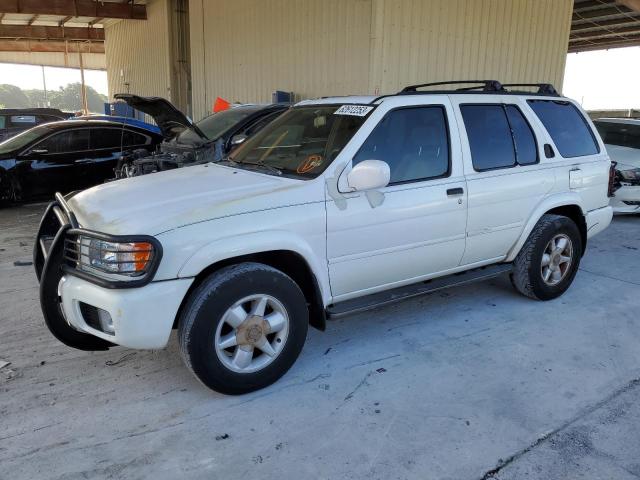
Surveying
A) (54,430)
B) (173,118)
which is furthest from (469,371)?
(173,118)

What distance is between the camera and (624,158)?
27.9ft

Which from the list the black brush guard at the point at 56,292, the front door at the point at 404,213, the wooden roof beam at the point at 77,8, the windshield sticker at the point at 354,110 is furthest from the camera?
the wooden roof beam at the point at 77,8

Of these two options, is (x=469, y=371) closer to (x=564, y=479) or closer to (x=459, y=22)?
(x=564, y=479)

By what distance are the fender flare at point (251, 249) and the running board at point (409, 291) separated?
231mm

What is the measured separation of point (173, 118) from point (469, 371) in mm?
5396

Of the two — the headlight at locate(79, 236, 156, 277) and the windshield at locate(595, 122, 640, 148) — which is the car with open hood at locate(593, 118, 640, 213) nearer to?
the windshield at locate(595, 122, 640, 148)

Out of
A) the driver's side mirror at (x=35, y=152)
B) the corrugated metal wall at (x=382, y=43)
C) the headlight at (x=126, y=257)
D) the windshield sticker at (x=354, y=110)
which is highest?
the corrugated metal wall at (x=382, y=43)

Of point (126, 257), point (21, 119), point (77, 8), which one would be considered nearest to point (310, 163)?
point (126, 257)

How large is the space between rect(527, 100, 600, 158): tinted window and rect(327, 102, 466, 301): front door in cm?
124

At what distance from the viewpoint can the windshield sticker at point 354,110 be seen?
3.62m

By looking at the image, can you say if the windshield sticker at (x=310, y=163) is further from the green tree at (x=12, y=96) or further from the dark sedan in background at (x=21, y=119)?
the green tree at (x=12, y=96)

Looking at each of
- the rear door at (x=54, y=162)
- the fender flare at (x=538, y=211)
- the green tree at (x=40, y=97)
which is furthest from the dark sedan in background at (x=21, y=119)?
the green tree at (x=40, y=97)

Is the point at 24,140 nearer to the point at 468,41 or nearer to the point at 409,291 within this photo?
the point at 409,291

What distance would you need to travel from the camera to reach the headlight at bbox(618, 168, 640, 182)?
814 cm
